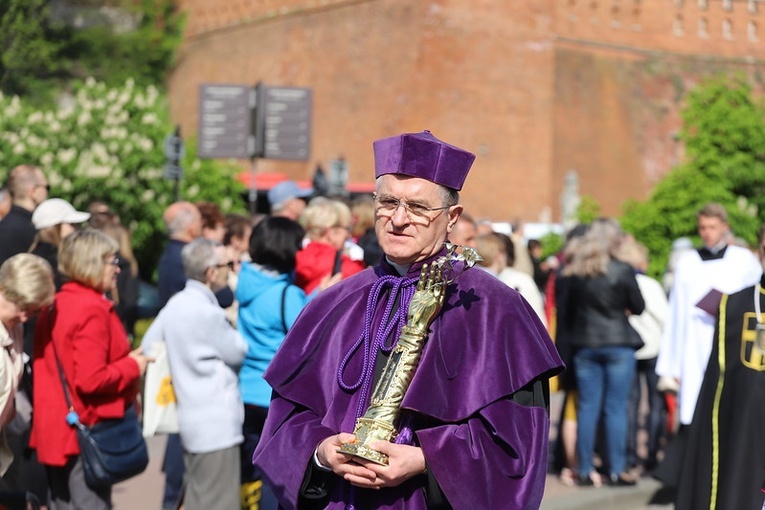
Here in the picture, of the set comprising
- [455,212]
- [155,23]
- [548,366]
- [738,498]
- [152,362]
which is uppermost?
[155,23]

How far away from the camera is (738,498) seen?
245 inches

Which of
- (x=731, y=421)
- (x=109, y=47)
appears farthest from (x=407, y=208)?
(x=109, y=47)

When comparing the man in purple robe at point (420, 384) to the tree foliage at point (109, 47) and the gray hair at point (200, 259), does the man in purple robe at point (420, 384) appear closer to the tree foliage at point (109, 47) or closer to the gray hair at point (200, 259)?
the gray hair at point (200, 259)

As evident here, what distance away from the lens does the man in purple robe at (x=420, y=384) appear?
11.6ft

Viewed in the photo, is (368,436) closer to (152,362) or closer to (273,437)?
(273,437)

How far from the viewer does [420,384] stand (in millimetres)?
3566

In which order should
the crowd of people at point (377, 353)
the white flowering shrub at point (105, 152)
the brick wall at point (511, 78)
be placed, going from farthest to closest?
the brick wall at point (511, 78)
the white flowering shrub at point (105, 152)
the crowd of people at point (377, 353)

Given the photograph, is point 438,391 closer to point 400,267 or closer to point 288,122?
point 400,267

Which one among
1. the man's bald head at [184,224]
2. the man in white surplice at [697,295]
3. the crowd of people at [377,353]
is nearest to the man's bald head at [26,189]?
the crowd of people at [377,353]

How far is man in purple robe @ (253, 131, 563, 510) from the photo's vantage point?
3.53 meters

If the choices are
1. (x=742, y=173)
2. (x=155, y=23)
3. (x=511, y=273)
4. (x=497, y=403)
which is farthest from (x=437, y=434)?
(x=155, y=23)

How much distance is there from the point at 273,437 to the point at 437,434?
57 cm

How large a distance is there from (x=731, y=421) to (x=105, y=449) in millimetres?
3180

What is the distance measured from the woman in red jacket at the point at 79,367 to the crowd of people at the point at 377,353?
0.01 meters
